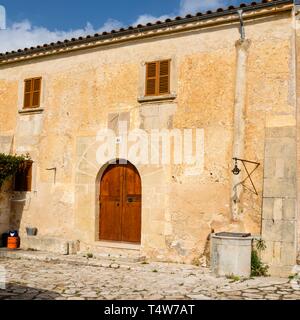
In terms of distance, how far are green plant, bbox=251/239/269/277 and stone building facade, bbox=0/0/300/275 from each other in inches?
6.4

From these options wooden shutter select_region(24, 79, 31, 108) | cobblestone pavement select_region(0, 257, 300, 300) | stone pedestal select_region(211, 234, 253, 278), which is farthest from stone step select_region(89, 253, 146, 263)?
wooden shutter select_region(24, 79, 31, 108)

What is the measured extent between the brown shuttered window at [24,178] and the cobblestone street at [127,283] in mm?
2895

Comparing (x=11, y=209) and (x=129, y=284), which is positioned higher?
(x=11, y=209)

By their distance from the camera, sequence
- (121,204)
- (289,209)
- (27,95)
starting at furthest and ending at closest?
(27,95) → (121,204) → (289,209)

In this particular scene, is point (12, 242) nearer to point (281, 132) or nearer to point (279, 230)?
point (279, 230)

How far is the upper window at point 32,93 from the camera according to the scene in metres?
12.3

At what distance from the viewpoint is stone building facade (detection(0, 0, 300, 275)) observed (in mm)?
8969

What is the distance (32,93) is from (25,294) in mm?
7100

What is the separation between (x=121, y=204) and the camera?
35.6 feet

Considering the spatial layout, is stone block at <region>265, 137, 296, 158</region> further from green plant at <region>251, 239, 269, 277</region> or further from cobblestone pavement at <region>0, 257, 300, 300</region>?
cobblestone pavement at <region>0, 257, 300, 300</region>

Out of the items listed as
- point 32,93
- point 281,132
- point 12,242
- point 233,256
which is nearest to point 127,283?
point 233,256

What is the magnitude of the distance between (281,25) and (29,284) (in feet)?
24.3

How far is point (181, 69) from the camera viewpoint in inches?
401
